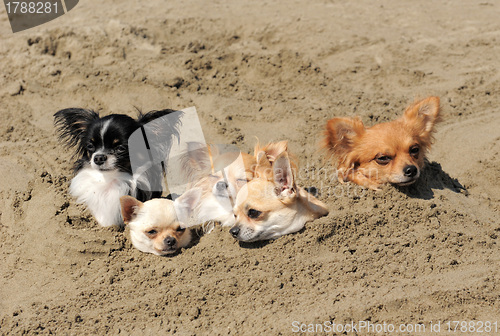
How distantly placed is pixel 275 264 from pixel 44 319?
179 centimetres

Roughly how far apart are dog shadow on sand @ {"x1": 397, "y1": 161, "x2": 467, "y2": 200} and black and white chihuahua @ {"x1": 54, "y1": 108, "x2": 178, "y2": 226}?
2.23 metres

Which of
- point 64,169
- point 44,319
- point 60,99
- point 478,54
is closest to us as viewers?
point 44,319

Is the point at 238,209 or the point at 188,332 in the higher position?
the point at 238,209

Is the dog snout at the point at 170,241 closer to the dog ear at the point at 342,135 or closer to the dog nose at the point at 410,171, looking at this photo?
the dog ear at the point at 342,135

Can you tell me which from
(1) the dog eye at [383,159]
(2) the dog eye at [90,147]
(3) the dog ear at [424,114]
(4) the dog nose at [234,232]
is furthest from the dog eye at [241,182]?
(3) the dog ear at [424,114]

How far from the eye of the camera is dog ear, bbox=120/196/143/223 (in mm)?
3891

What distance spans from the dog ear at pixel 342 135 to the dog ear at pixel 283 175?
2.21 feet

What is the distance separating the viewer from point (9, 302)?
12.3 feet

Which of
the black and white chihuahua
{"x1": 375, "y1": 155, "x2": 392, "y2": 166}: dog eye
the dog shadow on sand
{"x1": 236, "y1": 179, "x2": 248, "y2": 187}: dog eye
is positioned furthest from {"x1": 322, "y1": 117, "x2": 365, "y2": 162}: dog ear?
the black and white chihuahua

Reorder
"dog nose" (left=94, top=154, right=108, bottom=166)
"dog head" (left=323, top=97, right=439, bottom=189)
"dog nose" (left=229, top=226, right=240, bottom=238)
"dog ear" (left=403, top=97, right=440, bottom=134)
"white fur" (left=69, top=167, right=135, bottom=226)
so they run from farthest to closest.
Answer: "white fur" (left=69, top=167, right=135, bottom=226) < "dog ear" (left=403, top=97, right=440, bottom=134) < "dog nose" (left=94, top=154, right=108, bottom=166) < "dog head" (left=323, top=97, right=439, bottom=189) < "dog nose" (left=229, top=226, right=240, bottom=238)

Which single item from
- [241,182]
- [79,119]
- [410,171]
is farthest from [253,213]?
[79,119]

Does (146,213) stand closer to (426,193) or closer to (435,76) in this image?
(426,193)

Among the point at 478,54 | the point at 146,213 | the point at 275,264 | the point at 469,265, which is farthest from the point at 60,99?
the point at 478,54

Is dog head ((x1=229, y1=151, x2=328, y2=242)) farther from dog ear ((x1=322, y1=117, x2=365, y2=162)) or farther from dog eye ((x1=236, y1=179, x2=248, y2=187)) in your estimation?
dog ear ((x1=322, y1=117, x2=365, y2=162))
